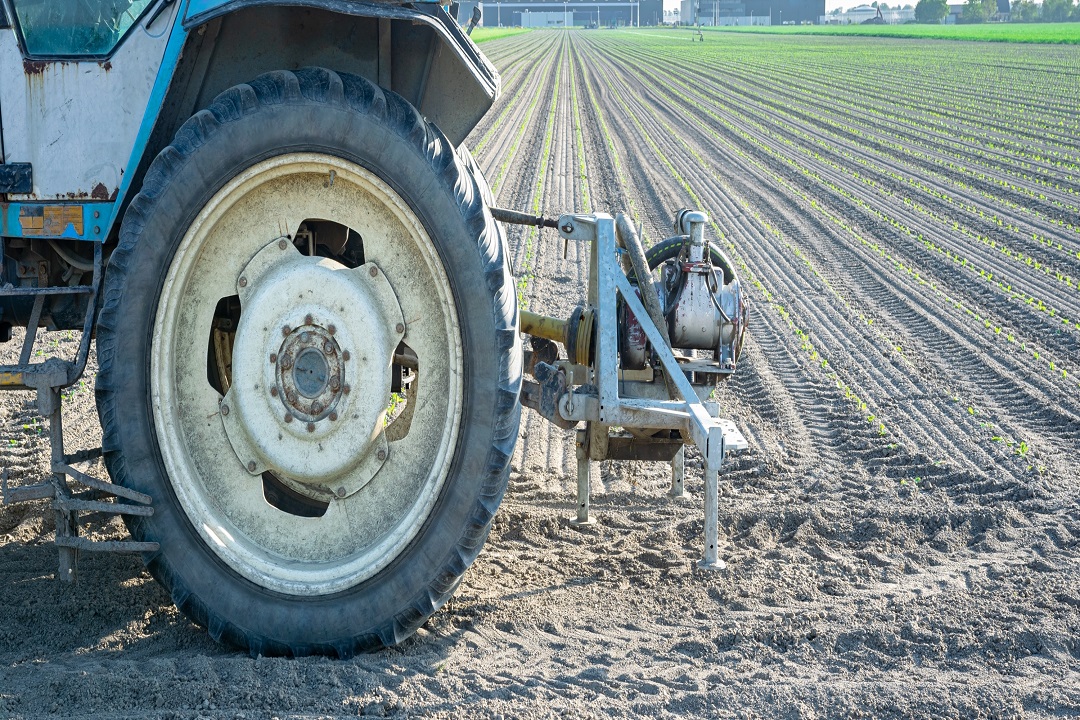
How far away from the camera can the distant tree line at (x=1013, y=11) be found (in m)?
87.6

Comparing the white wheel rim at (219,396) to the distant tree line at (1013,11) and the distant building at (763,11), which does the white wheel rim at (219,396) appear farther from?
the distant building at (763,11)

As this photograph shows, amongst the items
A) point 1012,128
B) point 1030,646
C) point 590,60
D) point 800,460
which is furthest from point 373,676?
point 590,60

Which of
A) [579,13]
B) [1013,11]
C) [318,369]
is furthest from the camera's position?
[579,13]

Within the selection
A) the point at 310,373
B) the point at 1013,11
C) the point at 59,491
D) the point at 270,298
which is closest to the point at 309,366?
the point at 310,373

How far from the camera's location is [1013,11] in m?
96.4

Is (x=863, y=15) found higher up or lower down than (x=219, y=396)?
higher up

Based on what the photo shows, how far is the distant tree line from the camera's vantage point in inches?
3450

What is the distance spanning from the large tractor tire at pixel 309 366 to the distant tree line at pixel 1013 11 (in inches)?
3776

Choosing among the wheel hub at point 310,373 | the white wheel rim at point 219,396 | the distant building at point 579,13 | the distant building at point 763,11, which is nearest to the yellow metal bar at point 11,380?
the white wheel rim at point 219,396

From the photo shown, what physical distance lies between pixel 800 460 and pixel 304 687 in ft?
10.5

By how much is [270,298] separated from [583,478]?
1.72 metres

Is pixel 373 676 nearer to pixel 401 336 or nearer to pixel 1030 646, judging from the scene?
pixel 401 336

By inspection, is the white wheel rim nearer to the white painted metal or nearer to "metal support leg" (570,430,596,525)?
the white painted metal

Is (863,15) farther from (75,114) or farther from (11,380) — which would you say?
(11,380)
